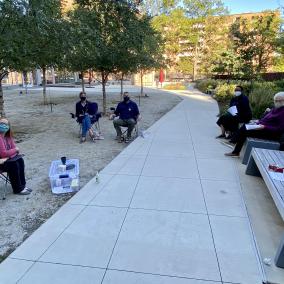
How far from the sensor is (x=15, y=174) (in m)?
4.47

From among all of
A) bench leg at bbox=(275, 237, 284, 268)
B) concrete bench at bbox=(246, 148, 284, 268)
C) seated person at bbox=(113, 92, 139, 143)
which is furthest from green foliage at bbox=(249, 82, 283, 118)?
bench leg at bbox=(275, 237, 284, 268)

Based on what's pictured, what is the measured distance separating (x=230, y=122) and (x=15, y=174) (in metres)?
5.70

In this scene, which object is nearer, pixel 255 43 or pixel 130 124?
pixel 130 124

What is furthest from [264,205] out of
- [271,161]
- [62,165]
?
[62,165]

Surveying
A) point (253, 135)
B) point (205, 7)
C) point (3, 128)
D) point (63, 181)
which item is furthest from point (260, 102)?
point (205, 7)

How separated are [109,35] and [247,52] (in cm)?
1295

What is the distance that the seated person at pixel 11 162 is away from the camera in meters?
4.38

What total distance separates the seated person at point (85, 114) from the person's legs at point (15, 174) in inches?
137

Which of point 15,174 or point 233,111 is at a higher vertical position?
point 233,111

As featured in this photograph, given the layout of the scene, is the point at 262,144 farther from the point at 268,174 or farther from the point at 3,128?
the point at 3,128

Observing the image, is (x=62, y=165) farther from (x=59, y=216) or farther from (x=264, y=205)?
(x=264, y=205)

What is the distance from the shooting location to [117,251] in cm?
317

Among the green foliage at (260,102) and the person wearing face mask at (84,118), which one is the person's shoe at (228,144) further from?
the person wearing face mask at (84,118)

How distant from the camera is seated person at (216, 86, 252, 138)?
295 inches
